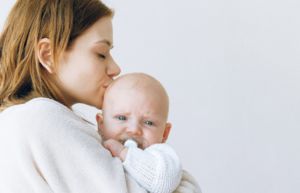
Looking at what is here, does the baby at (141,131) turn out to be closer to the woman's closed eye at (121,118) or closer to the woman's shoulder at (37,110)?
the woman's closed eye at (121,118)

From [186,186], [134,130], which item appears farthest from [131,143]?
[186,186]

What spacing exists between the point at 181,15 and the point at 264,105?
1.56 feet

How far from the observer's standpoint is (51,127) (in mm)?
1271

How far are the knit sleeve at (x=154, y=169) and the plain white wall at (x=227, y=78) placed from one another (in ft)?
3.25

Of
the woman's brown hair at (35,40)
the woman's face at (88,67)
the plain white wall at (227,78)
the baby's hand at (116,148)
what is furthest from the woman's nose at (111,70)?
the plain white wall at (227,78)

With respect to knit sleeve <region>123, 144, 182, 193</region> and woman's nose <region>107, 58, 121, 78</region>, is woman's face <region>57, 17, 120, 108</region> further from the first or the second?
knit sleeve <region>123, 144, 182, 193</region>

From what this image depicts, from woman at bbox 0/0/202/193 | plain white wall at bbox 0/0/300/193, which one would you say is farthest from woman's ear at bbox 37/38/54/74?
plain white wall at bbox 0/0/300/193

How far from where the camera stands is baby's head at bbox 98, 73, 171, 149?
1.43 m

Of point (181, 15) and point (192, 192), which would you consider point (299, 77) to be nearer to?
point (181, 15)

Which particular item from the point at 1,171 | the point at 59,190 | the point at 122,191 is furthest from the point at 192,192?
the point at 1,171

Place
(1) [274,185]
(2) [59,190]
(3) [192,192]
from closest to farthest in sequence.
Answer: (2) [59,190] < (3) [192,192] < (1) [274,185]

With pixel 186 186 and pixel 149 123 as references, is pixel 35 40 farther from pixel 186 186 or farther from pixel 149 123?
pixel 186 186

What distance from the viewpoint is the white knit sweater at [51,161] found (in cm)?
125

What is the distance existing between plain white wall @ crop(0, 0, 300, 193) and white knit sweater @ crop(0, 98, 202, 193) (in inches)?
42.3
